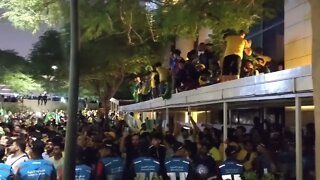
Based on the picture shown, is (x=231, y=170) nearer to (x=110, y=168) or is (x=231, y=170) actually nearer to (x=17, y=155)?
(x=110, y=168)

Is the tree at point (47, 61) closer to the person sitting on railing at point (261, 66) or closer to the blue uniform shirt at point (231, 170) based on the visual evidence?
the person sitting on railing at point (261, 66)

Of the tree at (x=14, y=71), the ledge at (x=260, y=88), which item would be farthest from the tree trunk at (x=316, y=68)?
the tree at (x=14, y=71)

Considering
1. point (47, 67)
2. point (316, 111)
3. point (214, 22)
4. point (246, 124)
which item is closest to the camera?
point (316, 111)

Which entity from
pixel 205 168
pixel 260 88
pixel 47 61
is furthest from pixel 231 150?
pixel 47 61

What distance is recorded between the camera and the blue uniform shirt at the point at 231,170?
28.5 feet

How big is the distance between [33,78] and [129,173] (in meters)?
26.9

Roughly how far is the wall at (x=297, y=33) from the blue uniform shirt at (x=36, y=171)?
30.1ft

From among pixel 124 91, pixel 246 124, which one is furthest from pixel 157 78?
pixel 124 91

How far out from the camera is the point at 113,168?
8.85 m

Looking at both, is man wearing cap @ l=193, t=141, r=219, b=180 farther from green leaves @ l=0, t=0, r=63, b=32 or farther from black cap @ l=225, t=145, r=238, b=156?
green leaves @ l=0, t=0, r=63, b=32

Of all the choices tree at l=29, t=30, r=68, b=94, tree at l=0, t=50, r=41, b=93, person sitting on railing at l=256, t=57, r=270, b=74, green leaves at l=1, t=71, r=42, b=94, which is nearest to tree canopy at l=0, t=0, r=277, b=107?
person sitting on railing at l=256, t=57, r=270, b=74

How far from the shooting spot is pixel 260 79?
31.8 feet

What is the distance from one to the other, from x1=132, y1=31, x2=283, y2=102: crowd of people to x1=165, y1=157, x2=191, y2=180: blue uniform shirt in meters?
4.83

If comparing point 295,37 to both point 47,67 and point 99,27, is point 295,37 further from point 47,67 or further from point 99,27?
point 47,67
